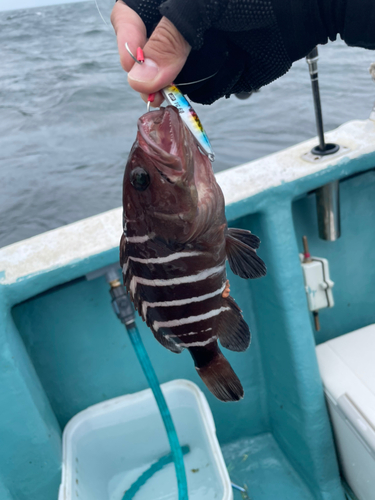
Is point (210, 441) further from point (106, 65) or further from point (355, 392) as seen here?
point (106, 65)

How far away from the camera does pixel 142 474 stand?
7.45ft

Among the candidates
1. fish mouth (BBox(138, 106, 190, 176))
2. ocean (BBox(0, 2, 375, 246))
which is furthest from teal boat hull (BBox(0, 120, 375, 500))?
ocean (BBox(0, 2, 375, 246))

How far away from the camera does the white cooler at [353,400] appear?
1.80 m

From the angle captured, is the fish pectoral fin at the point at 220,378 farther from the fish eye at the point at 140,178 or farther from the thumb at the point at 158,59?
the thumb at the point at 158,59

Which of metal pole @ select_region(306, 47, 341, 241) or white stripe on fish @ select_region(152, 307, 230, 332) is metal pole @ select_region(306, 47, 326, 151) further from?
white stripe on fish @ select_region(152, 307, 230, 332)

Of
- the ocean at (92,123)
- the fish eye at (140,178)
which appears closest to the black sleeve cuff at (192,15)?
the fish eye at (140,178)

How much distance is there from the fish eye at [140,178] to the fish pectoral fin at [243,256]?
257 mm

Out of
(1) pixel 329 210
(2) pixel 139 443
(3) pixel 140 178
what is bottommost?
(2) pixel 139 443

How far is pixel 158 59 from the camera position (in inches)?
A: 35.7

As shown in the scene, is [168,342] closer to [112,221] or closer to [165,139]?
[165,139]

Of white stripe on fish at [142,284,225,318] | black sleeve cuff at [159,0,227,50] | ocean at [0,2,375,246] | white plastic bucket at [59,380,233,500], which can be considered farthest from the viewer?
Answer: ocean at [0,2,375,246]

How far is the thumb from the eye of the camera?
0.89 m

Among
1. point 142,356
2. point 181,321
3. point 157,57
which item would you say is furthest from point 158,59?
point 142,356

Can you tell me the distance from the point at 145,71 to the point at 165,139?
5.9 inches
